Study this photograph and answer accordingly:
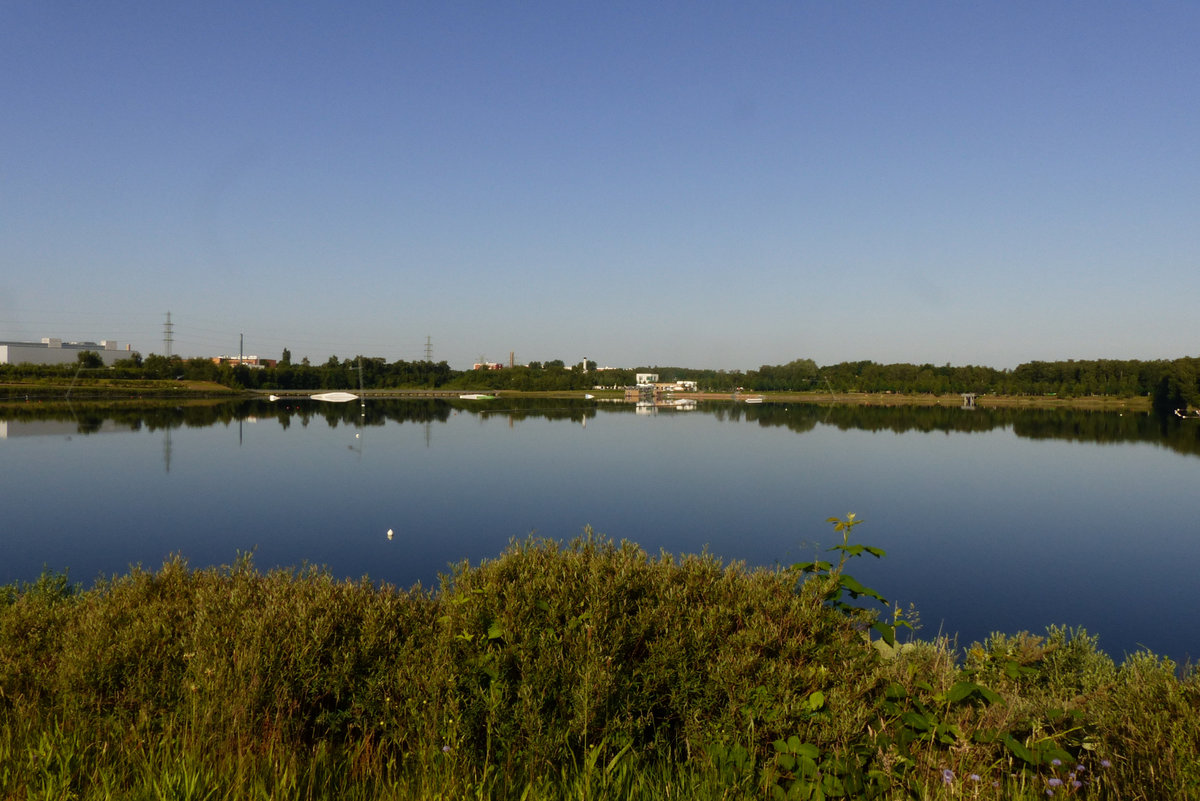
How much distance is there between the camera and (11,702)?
19.9ft

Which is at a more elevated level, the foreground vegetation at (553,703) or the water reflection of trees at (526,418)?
the foreground vegetation at (553,703)

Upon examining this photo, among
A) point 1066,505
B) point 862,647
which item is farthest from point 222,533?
point 1066,505

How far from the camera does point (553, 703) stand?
5309 mm

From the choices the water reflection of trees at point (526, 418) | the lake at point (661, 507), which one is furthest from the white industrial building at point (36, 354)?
the lake at point (661, 507)

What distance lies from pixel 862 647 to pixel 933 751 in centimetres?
105

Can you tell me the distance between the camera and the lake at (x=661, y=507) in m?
24.2

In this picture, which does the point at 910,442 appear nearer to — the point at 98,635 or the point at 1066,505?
the point at 1066,505

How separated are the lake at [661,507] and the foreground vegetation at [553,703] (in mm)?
1620

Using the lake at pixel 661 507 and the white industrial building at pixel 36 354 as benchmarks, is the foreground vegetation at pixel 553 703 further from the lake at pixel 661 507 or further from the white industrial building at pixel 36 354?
the white industrial building at pixel 36 354

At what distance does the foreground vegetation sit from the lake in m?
1.62

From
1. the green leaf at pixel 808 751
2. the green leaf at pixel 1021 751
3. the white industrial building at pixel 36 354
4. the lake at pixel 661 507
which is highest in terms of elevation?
the white industrial building at pixel 36 354

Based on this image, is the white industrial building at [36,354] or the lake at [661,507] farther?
the white industrial building at [36,354]

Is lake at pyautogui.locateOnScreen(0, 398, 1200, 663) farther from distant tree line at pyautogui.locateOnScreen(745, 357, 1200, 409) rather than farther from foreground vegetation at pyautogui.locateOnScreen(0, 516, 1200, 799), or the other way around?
distant tree line at pyautogui.locateOnScreen(745, 357, 1200, 409)

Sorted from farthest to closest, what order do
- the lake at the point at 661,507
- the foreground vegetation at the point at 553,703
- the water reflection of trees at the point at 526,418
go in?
the water reflection of trees at the point at 526,418 → the lake at the point at 661,507 → the foreground vegetation at the point at 553,703
